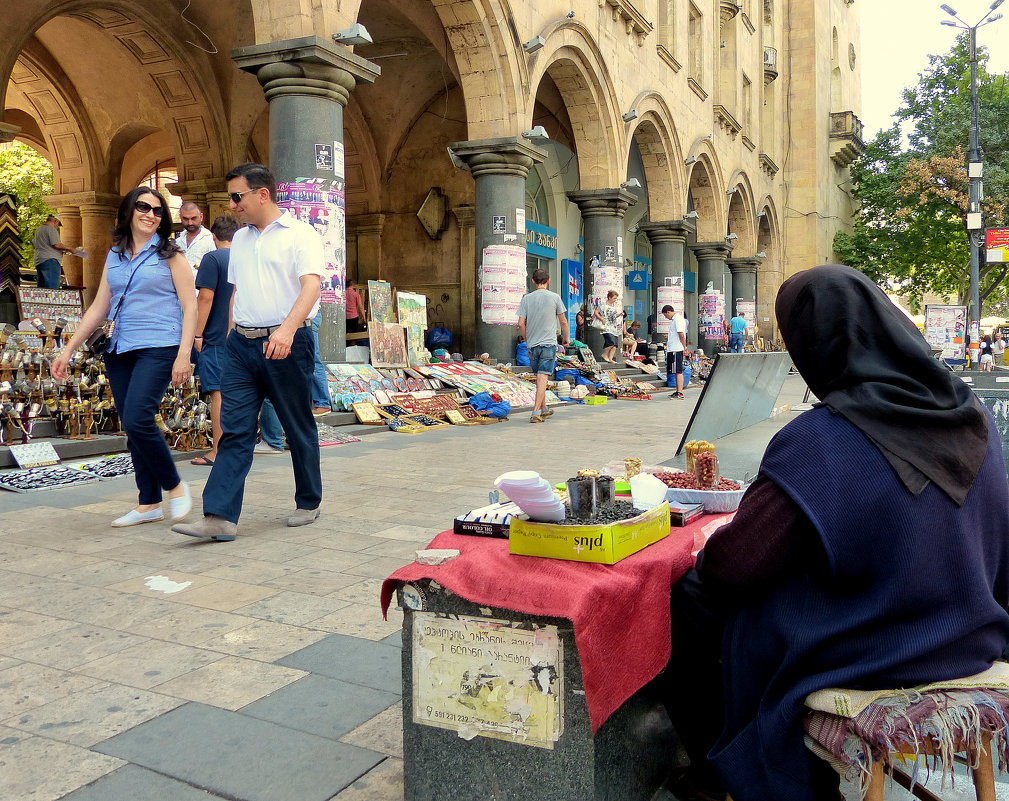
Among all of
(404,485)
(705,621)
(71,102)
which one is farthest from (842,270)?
(71,102)

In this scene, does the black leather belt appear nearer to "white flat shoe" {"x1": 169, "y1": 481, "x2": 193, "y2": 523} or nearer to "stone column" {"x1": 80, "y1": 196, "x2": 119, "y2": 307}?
"white flat shoe" {"x1": 169, "y1": 481, "x2": 193, "y2": 523}

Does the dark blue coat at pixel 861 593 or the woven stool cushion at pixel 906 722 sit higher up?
the dark blue coat at pixel 861 593

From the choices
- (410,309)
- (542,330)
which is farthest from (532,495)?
(410,309)

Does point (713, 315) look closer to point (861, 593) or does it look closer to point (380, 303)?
point (380, 303)

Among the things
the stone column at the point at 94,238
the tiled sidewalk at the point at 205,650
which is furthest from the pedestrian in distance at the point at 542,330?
the stone column at the point at 94,238

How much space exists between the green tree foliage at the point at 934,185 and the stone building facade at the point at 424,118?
26.9 feet

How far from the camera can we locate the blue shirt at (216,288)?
582cm

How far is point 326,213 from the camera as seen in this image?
9.66 metres

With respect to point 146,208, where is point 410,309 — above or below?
below

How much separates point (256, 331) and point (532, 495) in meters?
2.97

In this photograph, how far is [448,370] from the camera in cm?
1290

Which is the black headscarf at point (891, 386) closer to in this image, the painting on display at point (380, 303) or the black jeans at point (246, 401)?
the black jeans at point (246, 401)

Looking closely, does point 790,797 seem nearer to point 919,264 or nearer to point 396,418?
point 396,418

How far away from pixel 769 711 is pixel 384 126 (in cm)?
2082
